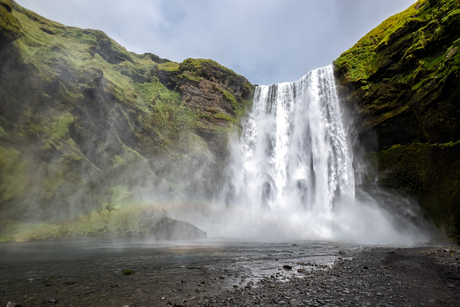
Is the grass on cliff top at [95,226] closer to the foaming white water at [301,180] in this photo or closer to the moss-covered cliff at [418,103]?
the foaming white water at [301,180]

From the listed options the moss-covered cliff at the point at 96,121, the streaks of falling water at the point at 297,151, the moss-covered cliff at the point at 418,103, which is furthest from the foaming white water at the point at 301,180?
the moss-covered cliff at the point at 96,121

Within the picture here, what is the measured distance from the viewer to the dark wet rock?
19.6 m

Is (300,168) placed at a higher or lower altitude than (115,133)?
lower

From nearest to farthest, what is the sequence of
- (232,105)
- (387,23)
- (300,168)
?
(387,23), (300,168), (232,105)

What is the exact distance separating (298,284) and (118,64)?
37055mm

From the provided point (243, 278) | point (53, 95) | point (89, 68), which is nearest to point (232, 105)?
point (89, 68)

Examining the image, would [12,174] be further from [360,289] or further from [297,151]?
[297,151]

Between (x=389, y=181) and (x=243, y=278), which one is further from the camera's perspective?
(x=389, y=181)

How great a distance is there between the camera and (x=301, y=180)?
2869 cm

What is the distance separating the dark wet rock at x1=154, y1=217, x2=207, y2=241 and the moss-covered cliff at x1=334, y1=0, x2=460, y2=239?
18092 millimetres

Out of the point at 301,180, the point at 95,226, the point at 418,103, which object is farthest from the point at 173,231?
the point at 418,103

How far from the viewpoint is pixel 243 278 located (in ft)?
20.2

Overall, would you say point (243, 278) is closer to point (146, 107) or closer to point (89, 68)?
point (89, 68)

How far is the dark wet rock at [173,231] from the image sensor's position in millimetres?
19625
